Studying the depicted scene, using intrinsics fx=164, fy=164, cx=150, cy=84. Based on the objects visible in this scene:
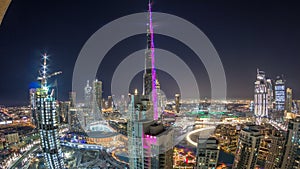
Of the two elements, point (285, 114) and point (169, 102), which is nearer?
point (285, 114)

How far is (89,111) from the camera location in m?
14.8

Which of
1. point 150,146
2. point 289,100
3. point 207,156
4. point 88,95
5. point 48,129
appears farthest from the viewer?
point 88,95

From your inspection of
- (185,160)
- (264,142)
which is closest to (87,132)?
(185,160)

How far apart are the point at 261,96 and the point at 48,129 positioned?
1488cm

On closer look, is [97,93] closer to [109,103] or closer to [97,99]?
[97,99]

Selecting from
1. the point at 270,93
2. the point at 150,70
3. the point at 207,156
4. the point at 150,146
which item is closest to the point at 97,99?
the point at 150,70

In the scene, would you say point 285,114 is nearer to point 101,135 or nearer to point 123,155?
point 123,155

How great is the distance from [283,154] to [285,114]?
10.1 meters

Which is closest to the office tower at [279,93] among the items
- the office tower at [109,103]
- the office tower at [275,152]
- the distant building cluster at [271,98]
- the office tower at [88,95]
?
the distant building cluster at [271,98]

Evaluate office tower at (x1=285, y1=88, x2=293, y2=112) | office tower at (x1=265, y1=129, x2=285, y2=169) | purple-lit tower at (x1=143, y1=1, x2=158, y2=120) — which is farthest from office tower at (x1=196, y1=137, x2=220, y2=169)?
office tower at (x1=285, y1=88, x2=293, y2=112)

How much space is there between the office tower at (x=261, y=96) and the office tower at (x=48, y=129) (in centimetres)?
1390

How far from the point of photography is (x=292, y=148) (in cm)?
453

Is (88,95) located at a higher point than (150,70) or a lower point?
lower

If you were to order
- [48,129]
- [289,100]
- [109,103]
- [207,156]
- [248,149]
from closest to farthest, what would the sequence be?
[207,156] → [248,149] → [48,129] → [289,100] → [109,103]
